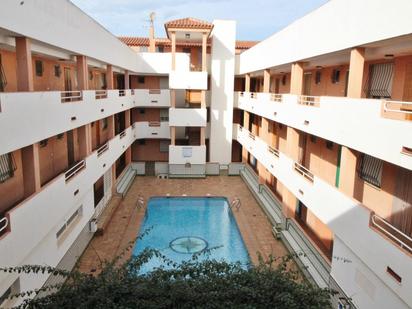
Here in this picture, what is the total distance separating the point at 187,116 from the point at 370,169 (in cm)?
1909

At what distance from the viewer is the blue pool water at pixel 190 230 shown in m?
18.9

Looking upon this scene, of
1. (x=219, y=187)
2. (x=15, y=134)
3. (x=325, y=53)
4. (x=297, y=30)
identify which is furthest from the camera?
(x=219, y=187)

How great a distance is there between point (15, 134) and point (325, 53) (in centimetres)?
1187

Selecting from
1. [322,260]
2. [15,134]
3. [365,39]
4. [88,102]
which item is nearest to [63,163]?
[88,102]

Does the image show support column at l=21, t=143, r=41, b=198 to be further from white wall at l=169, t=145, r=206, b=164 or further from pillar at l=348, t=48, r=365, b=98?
white wall at l=169, t=145, r=206, b=164

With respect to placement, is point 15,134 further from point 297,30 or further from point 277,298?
point 297,30

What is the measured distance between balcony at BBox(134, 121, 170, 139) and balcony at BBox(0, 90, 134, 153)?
537 inches

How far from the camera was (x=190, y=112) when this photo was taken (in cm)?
3050

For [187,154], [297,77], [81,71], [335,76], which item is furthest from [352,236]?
[187,154]

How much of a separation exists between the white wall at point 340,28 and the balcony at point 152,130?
14091 mm

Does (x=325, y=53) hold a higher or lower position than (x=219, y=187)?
higher

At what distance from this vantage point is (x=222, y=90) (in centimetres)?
3250

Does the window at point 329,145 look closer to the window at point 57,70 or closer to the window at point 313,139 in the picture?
the window at point 313,139

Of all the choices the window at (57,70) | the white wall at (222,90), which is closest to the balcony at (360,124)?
the window at (57,70)
